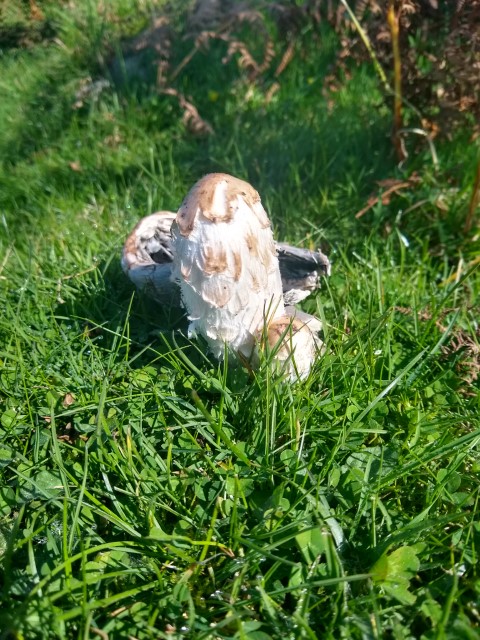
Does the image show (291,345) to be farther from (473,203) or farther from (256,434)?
(473,203)

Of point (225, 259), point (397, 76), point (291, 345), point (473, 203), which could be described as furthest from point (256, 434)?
point (397, 76)

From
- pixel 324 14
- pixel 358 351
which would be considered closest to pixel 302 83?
pixel 324 14

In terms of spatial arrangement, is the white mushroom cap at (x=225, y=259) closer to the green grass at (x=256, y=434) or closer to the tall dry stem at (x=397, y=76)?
the green grass at (x=256, y=434)

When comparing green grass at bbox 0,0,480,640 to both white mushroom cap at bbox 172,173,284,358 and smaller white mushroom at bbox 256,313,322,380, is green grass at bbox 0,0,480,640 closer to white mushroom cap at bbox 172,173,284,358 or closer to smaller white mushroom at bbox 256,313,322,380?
smaller white mushroom at bbox 256,313,322,380

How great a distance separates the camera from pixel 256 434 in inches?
69.8

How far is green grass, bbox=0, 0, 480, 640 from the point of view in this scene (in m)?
1.42

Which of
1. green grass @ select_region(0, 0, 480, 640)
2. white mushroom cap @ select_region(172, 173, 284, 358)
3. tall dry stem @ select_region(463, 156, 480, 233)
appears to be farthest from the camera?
tall dry stem @ select_region(463, 156, 480, 233)

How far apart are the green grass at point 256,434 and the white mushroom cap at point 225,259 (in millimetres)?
158

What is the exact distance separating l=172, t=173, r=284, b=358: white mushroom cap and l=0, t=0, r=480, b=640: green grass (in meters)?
0.16

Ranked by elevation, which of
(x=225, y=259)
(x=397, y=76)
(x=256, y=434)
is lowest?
(x=256, y=434)

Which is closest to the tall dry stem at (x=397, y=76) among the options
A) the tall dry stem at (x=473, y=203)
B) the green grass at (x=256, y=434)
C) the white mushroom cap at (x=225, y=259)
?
the green grass at (x=256, y=434)

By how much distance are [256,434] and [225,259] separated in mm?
581

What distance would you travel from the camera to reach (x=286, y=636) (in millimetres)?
1362

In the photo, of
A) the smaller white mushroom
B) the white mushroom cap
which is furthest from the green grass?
the white mushroom cap
